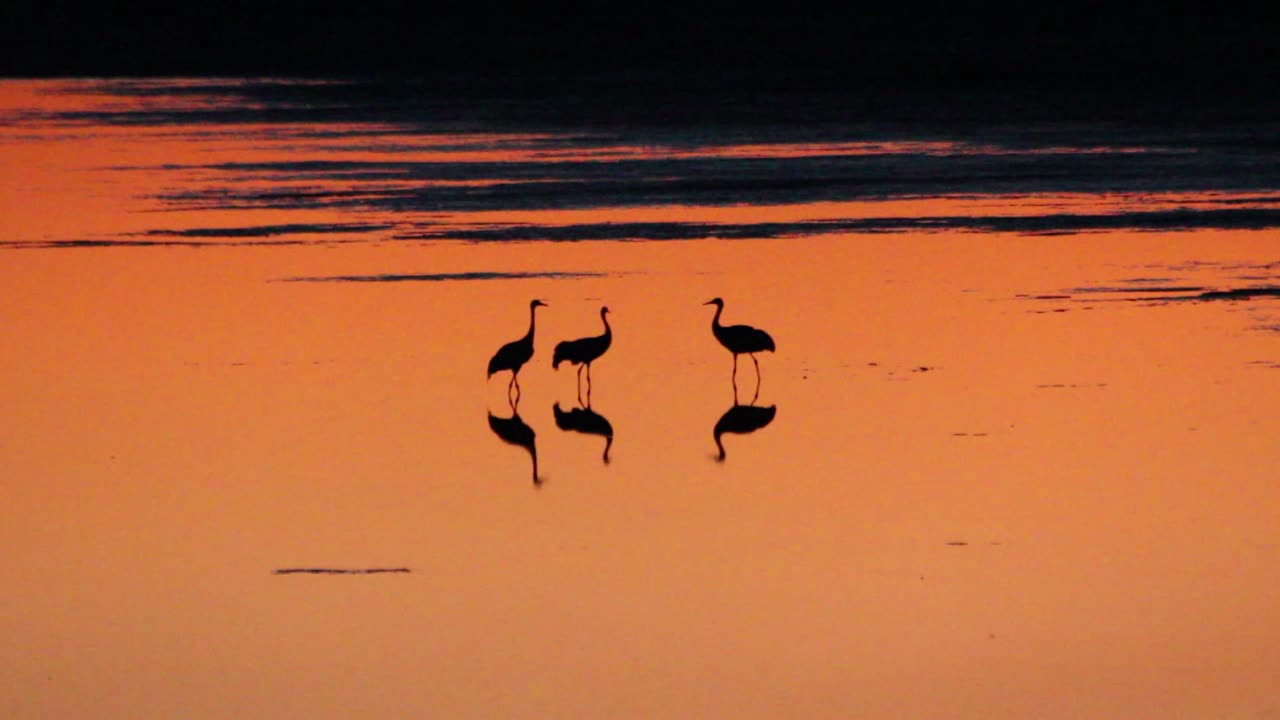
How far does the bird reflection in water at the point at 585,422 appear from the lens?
11469mm

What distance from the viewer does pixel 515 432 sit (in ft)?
38.2

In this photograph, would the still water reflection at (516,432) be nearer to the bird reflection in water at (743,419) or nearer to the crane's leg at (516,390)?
the crane's leg at (516,390)

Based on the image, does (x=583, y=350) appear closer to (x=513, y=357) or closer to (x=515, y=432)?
(x=513, y=357)

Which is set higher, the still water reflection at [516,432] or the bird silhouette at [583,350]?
the bird silhouette at [583,350]

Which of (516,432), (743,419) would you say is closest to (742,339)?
(743,419)

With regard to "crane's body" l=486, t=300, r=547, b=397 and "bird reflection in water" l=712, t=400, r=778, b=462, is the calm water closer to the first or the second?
"bird reflection in water" l=712, t=400, r=778, b=462

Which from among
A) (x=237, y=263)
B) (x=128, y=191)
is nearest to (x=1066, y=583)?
(x=237, y=263)

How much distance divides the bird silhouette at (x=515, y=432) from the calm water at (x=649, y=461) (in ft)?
0.10

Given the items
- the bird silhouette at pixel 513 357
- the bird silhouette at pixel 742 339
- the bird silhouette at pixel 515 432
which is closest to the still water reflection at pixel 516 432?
the bird silhouette at pixel 515 432

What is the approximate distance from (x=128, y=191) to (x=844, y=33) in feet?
138

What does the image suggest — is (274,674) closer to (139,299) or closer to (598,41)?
(139,299)

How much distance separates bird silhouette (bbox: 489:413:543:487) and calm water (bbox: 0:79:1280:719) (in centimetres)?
3

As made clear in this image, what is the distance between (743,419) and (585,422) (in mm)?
746

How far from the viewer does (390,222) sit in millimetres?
21188
